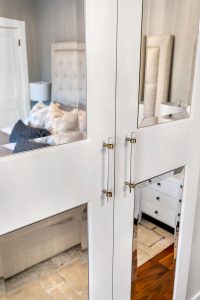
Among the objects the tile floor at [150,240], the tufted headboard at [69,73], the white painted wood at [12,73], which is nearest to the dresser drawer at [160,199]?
the tile floor at [150,240]

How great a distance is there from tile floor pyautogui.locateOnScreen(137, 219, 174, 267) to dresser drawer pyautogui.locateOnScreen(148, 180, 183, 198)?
17cm

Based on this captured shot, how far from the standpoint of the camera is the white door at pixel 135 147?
98cm

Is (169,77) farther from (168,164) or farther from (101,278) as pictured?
(101,278)

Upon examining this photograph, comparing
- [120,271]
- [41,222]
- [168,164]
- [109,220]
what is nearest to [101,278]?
[120,271]

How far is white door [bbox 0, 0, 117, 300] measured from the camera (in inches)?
32.8

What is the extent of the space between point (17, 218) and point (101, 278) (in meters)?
0.51

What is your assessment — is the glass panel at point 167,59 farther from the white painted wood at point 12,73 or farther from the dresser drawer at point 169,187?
the white painted wood at point 12,73

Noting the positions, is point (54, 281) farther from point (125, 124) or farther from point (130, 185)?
point (125, 124)

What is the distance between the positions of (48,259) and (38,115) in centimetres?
51

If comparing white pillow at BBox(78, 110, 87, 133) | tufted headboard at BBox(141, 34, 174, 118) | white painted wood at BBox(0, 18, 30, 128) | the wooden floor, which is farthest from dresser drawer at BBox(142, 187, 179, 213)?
white painted wood at BBox(0, 18, 30, 128)

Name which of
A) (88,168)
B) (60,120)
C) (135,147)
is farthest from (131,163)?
(60,120)

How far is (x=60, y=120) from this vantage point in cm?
91

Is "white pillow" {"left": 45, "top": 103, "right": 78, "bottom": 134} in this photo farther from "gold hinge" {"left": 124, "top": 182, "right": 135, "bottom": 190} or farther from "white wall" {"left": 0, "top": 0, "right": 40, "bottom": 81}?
"gold hinge" {"left": 124, "top": 182, "right": 135, "bottom": 190}

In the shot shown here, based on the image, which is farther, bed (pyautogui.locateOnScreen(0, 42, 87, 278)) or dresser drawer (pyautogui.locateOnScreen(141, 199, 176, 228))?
dresser drawer (pyautogui.locateOnScreen(141, 199, 176, 228))
